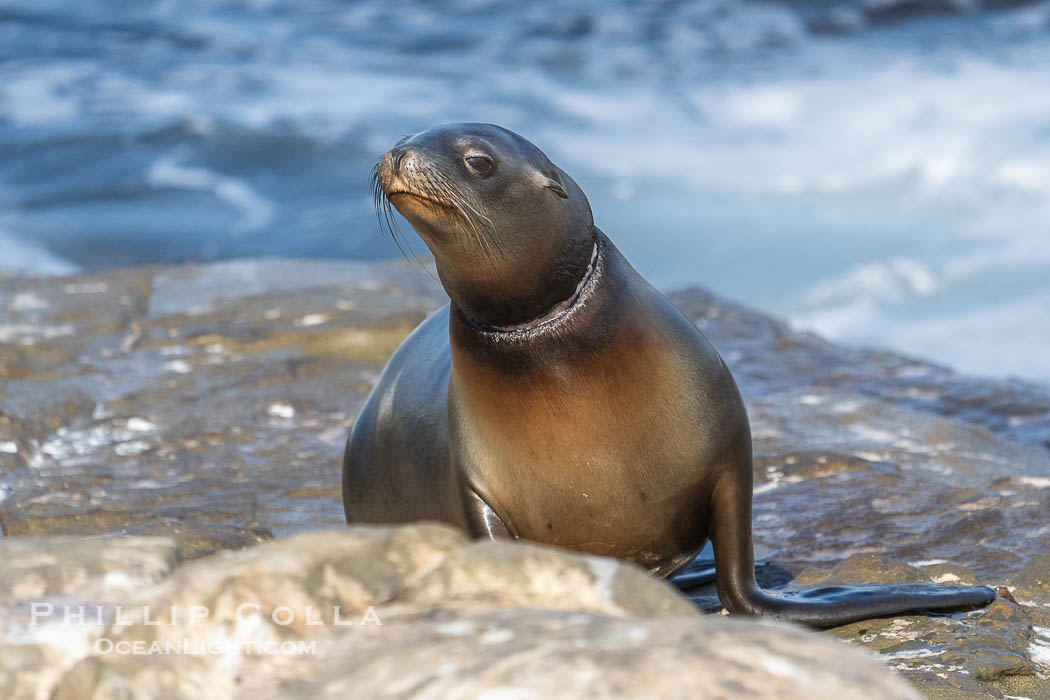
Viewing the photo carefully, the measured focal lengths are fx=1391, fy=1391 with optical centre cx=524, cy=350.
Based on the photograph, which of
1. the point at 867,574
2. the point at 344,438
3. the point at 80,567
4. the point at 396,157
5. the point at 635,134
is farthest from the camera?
the point at 635,134

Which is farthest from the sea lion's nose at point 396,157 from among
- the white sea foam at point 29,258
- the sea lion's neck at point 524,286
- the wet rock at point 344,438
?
the white sea foam at point 29,258

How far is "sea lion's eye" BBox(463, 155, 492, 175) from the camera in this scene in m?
3.55

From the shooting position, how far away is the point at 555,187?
12.0ft

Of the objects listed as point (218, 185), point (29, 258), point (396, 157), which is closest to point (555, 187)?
point (396, 157)

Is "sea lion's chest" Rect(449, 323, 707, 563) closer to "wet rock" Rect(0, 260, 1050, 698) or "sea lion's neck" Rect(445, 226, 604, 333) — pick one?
"sea lion's neck" Rect(445, 226, 604, 333)

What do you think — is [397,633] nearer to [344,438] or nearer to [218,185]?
[344,438]

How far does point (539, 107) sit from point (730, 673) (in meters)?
17.4

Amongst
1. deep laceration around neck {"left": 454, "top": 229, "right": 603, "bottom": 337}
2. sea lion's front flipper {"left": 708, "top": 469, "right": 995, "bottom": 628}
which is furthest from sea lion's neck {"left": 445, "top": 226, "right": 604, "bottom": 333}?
sea lion's front flipper {"left": 708, "top": 469, "right": 995, "bottom": 628}

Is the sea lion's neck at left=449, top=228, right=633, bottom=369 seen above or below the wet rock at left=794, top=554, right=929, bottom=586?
above

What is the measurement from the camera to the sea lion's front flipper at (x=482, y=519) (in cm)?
380

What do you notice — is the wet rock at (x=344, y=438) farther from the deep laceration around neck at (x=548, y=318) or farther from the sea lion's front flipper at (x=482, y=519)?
the deep laceration around neck at (x=548, y=318)

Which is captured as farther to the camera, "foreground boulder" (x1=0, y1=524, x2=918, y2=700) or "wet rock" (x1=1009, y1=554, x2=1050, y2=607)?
"wet rock" (x1=1009, y1=554, x2=1050, y2=607)

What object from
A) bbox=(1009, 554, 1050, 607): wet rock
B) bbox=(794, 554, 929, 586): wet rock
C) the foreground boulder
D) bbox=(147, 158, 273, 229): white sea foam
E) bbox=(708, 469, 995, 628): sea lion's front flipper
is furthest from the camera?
bbox=(147, 158, 273, 229): white sea foam

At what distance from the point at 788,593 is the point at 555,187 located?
4.10 feet
